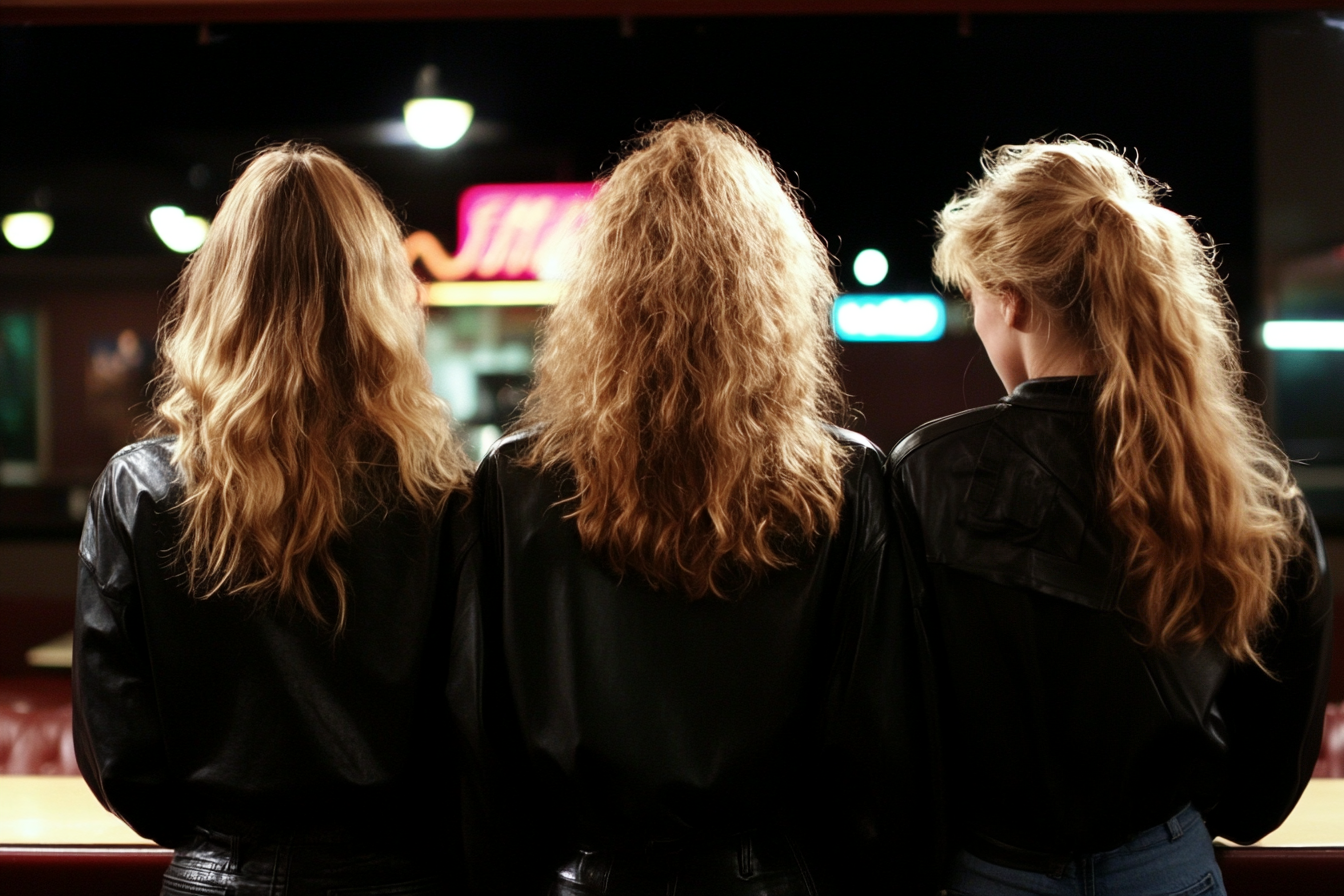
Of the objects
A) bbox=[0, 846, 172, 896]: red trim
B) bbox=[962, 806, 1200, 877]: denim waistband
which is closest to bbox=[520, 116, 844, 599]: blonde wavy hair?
bbox=[962, 806, 1200, 877]: denim waistband

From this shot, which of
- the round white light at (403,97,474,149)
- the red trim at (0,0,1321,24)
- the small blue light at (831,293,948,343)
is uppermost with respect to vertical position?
the round white light at (403,97,474,149)

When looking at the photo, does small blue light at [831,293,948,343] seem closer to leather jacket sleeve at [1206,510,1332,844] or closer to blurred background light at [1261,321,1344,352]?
blurred background light at [1261,321,1344,352]

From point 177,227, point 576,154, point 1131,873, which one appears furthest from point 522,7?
point 177,227

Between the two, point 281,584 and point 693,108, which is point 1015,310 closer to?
point 281,584

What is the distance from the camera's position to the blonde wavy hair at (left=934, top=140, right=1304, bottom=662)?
1371 millimetres

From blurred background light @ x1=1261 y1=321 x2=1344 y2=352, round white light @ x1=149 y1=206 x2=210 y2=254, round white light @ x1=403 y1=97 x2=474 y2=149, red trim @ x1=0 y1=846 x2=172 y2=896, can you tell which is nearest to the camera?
red trim @ x1=0 y1=846 x2=172 y2=896

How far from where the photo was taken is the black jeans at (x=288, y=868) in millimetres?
1405

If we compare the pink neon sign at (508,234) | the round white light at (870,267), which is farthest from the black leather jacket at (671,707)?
the round white light at (870,267)

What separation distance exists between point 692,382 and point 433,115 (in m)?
4.78

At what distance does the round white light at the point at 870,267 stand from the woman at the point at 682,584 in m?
5.58

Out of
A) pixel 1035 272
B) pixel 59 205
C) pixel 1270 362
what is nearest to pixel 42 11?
pixel 1035 272

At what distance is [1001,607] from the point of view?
1.41m

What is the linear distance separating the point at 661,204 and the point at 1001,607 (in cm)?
70

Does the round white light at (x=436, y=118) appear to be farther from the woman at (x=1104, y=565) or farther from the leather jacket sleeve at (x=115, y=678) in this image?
the woman at (x=1104, y=565)
